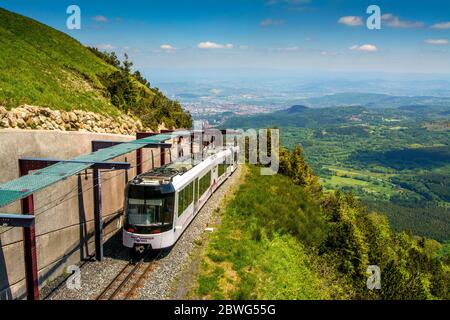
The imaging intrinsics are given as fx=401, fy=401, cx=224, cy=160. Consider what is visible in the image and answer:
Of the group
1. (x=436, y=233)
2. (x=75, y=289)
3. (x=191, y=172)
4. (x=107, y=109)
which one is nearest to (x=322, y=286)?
(x=191, y=172)

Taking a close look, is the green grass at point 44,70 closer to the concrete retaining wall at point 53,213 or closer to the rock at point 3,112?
the rock at point 3,112

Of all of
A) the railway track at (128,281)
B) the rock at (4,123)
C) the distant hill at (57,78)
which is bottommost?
the railway track at (128,281)

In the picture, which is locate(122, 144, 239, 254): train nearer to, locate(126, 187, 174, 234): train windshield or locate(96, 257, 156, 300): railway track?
locate(126, 187, 174, 234): train windshield

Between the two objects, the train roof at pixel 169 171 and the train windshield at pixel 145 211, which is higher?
the train roof at pixel 169 171

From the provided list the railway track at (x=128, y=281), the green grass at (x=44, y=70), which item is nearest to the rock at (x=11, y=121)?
the green grass at (x=44, y=70)

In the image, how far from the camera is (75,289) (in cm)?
1459

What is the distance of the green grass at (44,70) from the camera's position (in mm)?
25656

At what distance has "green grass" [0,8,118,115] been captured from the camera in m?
25.7

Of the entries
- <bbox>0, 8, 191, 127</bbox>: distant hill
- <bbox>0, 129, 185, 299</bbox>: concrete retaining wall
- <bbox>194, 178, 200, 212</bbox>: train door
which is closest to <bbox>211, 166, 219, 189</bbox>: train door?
<bbox>194, 178, 200, 212</bbox>: train door

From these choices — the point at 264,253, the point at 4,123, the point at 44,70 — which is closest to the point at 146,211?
the point at 264,253

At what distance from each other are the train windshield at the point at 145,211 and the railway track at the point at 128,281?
1.41 m

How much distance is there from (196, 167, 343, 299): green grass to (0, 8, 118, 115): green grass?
13.8 metres

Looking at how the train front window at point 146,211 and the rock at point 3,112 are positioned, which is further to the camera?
the rock at point 3,112
